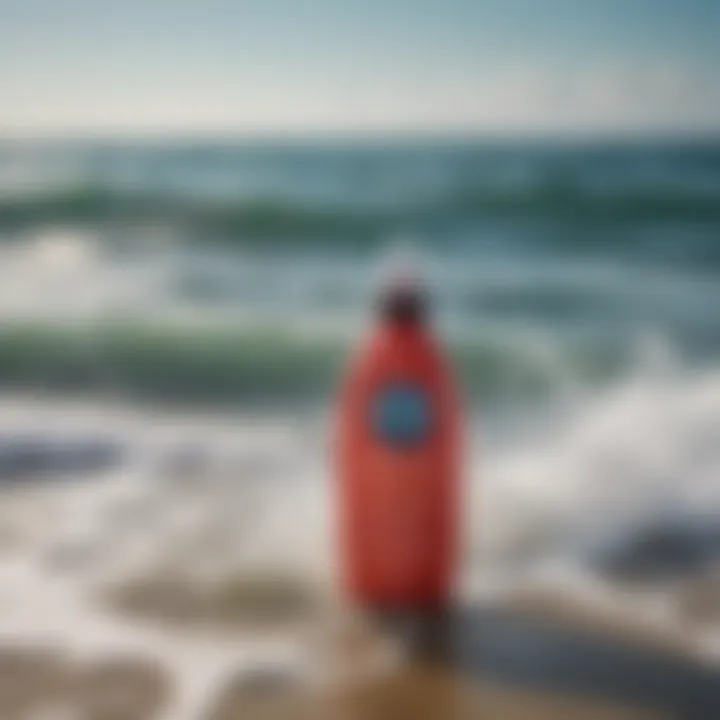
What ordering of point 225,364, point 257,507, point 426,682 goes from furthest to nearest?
point 225,364 < point 257,507 < point 426,682

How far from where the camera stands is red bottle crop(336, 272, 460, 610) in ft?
4.68

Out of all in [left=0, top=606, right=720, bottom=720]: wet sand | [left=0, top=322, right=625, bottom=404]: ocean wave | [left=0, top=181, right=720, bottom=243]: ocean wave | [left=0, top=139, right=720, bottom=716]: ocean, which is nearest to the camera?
[left=0, top=606, right=720, bottom=720]: wet sand

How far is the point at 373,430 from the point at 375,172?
328 centimetres

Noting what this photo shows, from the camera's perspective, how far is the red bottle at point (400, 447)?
4.68ft

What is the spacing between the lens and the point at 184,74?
3682mm

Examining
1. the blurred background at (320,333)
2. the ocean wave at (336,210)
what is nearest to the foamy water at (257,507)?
the blurred background at (320,333)

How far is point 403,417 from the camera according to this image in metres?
1.43

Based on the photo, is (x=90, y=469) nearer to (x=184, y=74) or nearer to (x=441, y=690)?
(x=441, y=690)

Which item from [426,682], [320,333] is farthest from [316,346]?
[426,682]

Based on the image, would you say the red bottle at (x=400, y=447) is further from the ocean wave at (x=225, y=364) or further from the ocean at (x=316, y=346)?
the ocean wave at (x=225, y=364)

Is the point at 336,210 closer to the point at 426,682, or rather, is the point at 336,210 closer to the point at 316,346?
the point at 316,346

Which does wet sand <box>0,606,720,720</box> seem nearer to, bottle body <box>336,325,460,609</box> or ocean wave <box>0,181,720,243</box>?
bottle body <box>336,325,460,609</box>

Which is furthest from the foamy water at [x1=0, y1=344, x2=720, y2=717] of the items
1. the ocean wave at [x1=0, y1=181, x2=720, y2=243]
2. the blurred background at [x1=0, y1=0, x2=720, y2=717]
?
the ocean wave at [x1=0, y1=181, x2=720, y2=243]

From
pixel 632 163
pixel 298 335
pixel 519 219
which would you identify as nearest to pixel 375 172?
pixel 519 219
